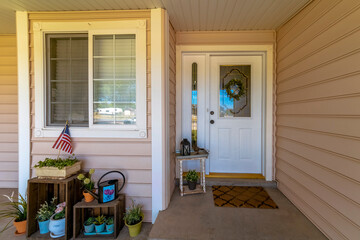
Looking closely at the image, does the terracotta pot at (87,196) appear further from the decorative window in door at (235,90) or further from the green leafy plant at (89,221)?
the decorative window in door at (235,90)

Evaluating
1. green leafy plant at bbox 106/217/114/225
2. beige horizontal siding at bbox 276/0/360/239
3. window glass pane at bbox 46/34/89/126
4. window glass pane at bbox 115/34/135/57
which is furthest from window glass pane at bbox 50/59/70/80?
beige horizontal siding at bbox 276/0/360/239

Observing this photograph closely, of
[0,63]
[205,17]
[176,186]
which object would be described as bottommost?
[176,186]

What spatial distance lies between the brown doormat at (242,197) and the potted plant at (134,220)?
865mm

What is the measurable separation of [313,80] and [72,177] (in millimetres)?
2628

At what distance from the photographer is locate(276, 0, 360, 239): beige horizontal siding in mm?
1309

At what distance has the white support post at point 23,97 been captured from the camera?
6.63 feet

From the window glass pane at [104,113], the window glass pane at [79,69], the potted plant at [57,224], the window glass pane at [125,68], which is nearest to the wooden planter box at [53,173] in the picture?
the potted plant at [57,224]

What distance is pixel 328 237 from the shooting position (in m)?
1.52

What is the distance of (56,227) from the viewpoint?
1.74 meters

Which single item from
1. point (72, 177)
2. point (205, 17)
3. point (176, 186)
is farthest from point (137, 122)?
point (205, 17)

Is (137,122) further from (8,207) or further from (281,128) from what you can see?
(8,207)

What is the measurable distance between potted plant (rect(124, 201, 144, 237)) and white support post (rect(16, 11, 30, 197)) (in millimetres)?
1294

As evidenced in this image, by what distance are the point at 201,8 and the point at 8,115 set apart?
3.14 metres

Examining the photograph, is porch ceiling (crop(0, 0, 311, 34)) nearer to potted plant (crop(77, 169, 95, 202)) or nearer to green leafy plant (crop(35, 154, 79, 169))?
green leafy plant (crop(35, 154, 79, 169))
